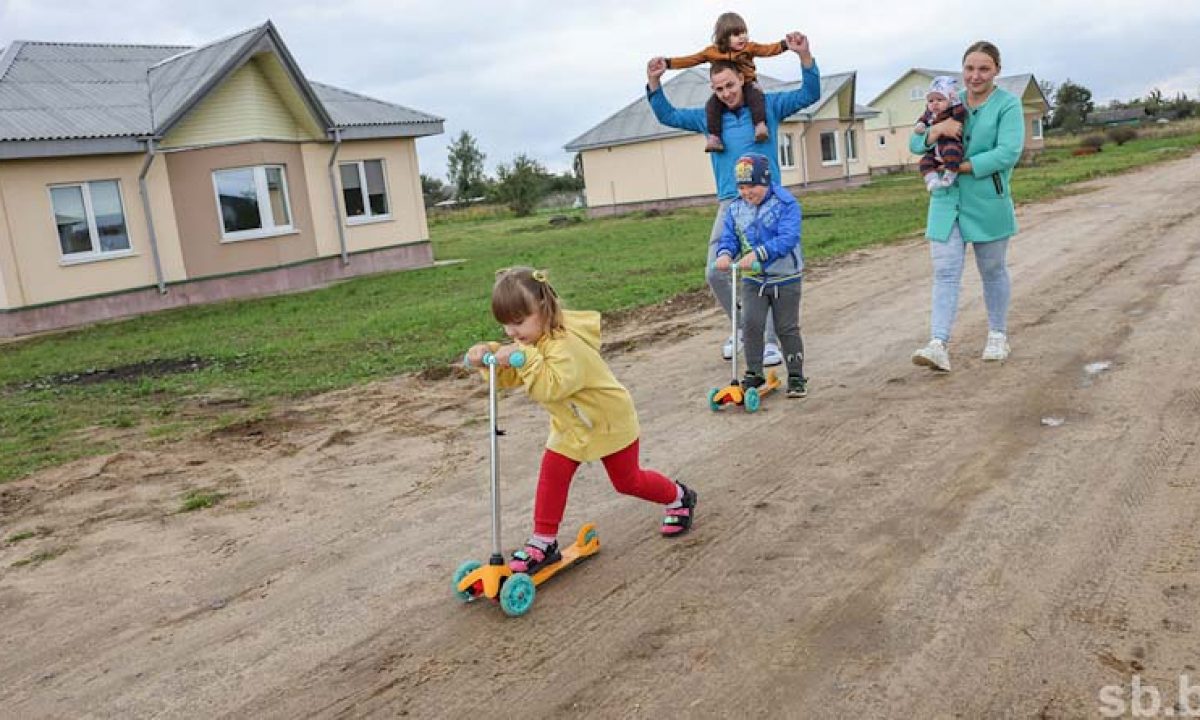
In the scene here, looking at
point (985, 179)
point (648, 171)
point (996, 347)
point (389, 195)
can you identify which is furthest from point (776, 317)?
point (648, 171)

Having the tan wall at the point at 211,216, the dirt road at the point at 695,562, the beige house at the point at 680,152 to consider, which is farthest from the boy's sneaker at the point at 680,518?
the beige house at the point at 680,152

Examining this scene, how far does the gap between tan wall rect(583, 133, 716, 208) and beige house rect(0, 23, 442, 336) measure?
15660mm

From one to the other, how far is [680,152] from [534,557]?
35.6 metres

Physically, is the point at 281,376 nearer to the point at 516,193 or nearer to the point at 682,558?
the point at 682,558

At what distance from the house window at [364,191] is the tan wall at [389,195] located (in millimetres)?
145

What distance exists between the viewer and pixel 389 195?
81.0 ft

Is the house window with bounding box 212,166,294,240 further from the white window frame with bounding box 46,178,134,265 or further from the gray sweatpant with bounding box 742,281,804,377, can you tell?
the gray sweatpant with bounding box 742,281,804,377

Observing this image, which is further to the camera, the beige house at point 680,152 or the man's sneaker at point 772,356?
the beige house at point 680,152

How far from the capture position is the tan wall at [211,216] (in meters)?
20.1

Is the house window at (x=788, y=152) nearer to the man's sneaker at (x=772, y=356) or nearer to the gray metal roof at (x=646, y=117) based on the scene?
the gray metal roof at (x=646, y=117)

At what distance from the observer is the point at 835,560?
4055 mm

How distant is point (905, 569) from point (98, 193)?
748 inches

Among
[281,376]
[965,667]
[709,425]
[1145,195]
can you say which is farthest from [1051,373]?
[1145,195]

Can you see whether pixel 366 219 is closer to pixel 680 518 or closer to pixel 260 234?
pixel 260 234
